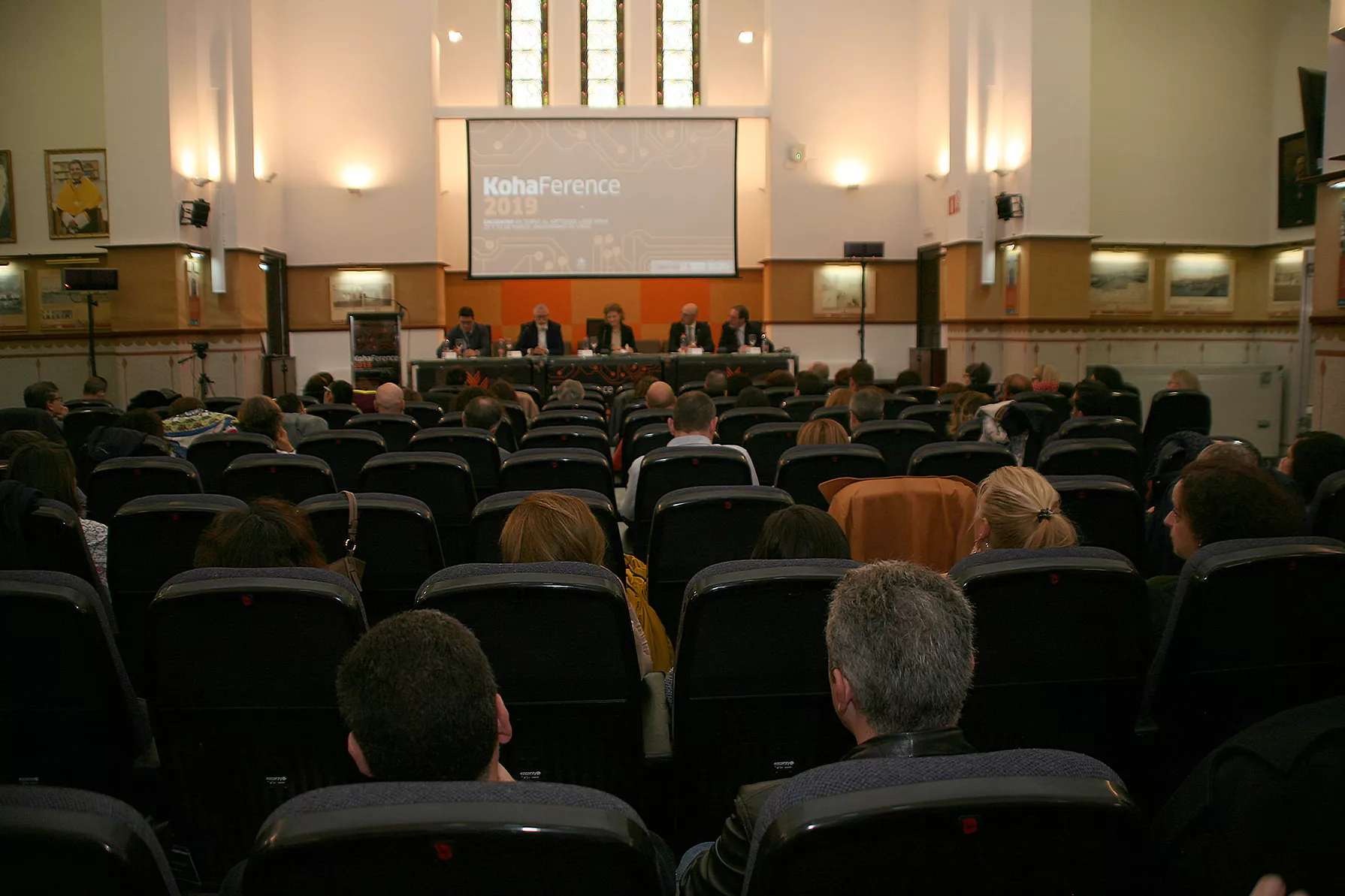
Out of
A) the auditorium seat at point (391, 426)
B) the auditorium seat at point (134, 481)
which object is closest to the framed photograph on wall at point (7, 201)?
the auditorium seat at point (391, 426)

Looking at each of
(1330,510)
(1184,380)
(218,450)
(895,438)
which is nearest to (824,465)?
(895,438)

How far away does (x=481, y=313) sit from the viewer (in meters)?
16.8

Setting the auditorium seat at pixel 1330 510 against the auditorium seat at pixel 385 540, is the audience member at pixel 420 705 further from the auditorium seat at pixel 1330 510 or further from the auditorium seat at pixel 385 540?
the auditorium seat at pixel 1330 510

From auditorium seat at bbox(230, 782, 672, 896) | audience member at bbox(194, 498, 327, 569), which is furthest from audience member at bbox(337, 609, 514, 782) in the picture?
audience member at bbox(194, 498, 327, 569)

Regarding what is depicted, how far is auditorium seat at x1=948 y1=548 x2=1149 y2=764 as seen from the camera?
6.61 feet

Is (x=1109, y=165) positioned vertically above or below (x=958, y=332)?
above

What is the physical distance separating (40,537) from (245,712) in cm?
151

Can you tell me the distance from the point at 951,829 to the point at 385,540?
2.53 m

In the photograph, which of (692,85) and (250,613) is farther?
(692,85)

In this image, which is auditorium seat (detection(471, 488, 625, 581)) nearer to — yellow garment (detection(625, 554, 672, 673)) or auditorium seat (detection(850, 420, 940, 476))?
yellow garment (detection(625, 554, 672, 673))

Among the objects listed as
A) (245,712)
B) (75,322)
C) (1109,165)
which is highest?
(1109,165)

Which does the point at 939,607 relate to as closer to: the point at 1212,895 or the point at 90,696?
the point at 1212,895

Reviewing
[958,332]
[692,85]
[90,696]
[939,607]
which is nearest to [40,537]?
[90,696]

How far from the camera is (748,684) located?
6.84 feet
